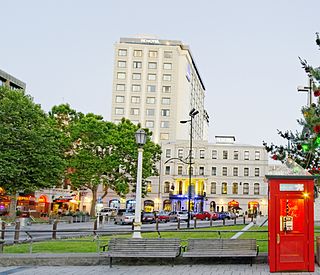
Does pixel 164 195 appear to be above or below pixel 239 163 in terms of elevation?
below

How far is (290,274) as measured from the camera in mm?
13781

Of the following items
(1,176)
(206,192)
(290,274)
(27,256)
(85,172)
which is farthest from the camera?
(206,192)

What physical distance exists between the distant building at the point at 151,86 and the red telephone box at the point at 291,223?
290 feet

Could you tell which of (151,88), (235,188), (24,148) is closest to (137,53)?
(151,88)

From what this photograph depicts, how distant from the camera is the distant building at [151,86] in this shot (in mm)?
103938

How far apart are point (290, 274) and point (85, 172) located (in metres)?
46.5

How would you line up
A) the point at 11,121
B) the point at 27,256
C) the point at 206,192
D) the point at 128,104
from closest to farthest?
the point at 27,256 < the point at 11,121 < the point at 206,192 < the point at 128,104

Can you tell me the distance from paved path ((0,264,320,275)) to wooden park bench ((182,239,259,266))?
350 millimetres

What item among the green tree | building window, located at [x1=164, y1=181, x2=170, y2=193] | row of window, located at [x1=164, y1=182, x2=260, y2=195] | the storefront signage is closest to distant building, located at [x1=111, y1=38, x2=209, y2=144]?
building window, located at [x1=164, y1=181, x2=170, y2=193]

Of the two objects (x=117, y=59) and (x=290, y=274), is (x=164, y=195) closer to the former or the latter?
(x=117, y=59)

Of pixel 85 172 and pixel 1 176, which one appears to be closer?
pixel 1 176

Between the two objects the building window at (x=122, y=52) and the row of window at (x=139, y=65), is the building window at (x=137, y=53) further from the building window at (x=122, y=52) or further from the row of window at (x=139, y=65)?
the building window at (x=122, y=52)

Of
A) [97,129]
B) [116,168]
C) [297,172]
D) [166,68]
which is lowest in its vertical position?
[297,172]

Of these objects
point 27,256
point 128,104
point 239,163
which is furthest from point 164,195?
point 27,256
